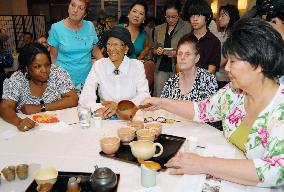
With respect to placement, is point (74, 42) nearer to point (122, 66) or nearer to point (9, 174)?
point (122, 66)

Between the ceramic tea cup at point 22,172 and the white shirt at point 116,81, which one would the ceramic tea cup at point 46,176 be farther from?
the white shirt at point 116,81

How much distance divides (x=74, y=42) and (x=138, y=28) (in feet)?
3.02

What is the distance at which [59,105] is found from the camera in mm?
2424

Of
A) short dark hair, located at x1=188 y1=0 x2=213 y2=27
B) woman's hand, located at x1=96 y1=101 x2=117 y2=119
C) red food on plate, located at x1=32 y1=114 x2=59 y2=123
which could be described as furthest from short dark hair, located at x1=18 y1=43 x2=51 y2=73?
short dark hair, located at x1=188 y1=0 x2=213 y2=27

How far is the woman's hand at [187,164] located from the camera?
1396mm

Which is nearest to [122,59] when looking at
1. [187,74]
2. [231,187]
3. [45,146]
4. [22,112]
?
[187,74]

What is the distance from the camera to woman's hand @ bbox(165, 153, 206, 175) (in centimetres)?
140

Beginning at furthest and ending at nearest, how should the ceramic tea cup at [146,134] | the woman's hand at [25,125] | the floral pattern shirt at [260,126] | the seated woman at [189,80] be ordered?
the seated woman at [189,80]
the woman's hand at [25,125]
the ceramic tea cup at [146,134]
the floral pattern shirt at [260,126]

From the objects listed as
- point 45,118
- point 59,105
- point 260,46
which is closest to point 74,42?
point 59,105

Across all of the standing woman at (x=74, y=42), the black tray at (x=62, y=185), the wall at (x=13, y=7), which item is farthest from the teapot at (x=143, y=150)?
the wall at (x=13, y=7)

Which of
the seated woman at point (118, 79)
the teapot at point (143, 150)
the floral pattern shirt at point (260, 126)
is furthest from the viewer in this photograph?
the seated woman at point (118, 79)

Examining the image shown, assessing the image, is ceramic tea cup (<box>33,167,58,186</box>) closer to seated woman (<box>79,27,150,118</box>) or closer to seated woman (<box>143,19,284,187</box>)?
seated woman (<box>143,19,284,187</box>)

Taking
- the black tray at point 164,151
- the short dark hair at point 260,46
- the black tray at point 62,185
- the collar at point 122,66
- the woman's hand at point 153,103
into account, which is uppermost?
the short dark hair at point 260,46

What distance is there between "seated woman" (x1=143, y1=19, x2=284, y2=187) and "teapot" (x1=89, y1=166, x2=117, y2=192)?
1.04 ft
